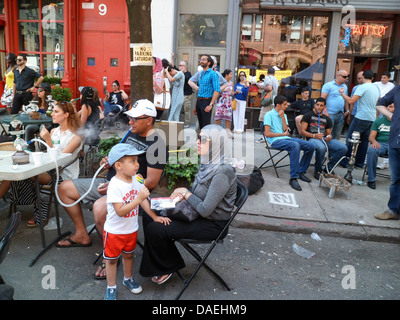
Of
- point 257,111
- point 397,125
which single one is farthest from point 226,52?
point 397,125

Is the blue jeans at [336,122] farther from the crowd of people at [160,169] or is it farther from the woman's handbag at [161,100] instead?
the woman's handbag at [161,100]

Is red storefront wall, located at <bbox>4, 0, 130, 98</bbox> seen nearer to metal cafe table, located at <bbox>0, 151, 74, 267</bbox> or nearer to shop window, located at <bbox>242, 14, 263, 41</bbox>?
shop window, located at <bbox>242, 14, 263, 41</bbox>

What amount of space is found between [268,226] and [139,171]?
201cm

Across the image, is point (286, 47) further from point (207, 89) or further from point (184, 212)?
point (184, 212)

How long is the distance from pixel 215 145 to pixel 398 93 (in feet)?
10.5

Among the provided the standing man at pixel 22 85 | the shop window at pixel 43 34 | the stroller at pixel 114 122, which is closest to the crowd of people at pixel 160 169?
the standing man at pixel 22 85

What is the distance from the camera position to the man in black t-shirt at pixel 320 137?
6195mm

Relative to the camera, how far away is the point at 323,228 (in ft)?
14.8

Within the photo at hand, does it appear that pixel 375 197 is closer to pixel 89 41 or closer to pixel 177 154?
pixel 177 154

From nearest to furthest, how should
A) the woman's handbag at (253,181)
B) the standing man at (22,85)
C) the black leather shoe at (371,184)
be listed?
the woman's handbag at (253,181) → the black leather shoe at (371,184) → the standing man at (22,85)

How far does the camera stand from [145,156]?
3471mm

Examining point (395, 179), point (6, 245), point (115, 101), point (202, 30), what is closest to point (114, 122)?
point (115, 101)

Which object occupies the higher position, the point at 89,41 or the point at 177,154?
the point at 89,41

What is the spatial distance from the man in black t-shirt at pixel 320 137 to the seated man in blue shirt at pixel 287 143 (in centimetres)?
21
